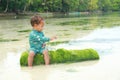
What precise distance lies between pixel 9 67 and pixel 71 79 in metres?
2.00

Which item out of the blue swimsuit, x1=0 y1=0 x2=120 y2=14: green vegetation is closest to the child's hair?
the blue swimsuit

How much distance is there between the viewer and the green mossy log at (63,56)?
778 cm

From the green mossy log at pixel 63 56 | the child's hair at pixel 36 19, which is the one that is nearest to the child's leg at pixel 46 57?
the green mossy log at pixel 63 56

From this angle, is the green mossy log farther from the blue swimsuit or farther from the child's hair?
the child's hair

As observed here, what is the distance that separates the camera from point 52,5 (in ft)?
249

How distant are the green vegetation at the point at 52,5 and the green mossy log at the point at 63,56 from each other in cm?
4903

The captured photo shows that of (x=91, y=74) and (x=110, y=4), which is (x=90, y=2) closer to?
(x=110, y=4)

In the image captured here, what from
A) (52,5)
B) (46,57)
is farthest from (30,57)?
(52,5)

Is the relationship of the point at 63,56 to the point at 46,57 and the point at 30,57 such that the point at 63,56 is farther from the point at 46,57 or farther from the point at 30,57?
the point at 30,57

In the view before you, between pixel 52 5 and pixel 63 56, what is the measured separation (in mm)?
68384

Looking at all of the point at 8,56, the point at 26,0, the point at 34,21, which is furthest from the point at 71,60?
the point at 26,0

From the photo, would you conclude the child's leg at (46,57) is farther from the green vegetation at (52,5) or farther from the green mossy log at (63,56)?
the green vegetation at (52,5)

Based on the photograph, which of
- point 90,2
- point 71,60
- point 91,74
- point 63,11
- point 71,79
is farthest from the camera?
point 90,2

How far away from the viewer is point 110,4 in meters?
133
